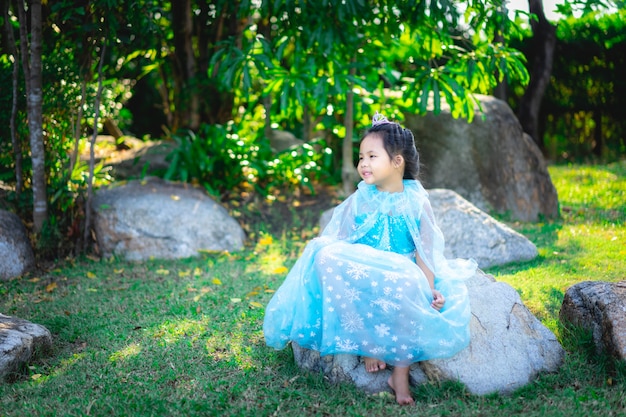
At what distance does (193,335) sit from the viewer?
3.58 meters

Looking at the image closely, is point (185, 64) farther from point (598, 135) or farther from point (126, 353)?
point (598, 135)

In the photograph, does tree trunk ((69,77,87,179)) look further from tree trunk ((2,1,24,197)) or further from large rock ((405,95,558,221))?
large rock ((405,95,558,221))

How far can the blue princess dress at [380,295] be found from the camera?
2760 millimetres

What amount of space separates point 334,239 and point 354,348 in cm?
58

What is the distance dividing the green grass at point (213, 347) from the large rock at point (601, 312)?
7 centimetres

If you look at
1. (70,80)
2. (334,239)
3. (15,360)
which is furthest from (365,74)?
(15,360)

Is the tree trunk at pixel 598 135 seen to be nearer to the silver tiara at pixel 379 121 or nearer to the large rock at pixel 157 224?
the large rock at pixel 157 224

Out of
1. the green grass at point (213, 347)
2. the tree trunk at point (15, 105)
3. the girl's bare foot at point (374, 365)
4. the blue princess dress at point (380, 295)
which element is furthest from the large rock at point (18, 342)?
the tree trunk at point (15, 105)

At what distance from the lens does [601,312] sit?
301 centimetres

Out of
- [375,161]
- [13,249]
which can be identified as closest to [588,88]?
[375,161]

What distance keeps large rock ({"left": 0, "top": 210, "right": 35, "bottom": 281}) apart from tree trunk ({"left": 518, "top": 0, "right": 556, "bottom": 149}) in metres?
6.84

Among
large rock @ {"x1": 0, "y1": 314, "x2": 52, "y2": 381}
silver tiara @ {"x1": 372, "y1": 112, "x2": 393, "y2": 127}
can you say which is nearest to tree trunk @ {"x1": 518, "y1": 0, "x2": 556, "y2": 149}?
silver tiara @ {"x1": 372, "y1": 112, "x2": 393, "y2": 127}

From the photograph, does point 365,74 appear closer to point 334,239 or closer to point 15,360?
point 334,239

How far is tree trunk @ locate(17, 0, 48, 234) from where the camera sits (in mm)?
4781
